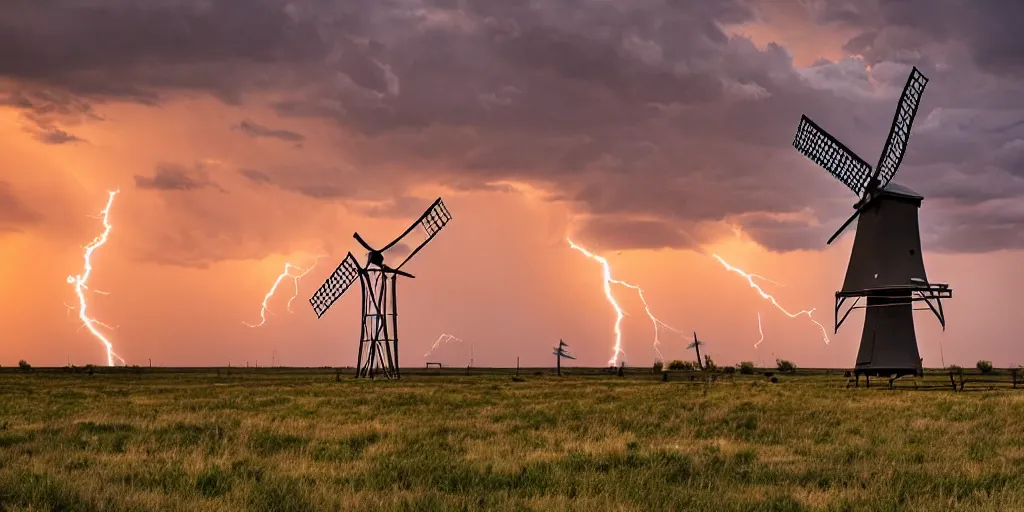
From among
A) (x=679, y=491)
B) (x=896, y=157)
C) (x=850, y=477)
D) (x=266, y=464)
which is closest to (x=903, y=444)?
(x=850, y=477)

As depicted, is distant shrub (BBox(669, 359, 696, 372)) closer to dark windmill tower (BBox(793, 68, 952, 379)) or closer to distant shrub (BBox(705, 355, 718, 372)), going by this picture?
distant shrub (BBox(705, 355, 718, 372))

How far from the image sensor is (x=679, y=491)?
1341cm

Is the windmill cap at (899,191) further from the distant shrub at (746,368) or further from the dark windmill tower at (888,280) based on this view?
the distant shrub at (746,368)

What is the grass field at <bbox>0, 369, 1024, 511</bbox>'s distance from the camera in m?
12.6

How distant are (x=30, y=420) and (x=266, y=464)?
16839 millimetres

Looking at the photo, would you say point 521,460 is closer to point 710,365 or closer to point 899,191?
point 899,191

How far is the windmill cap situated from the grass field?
36212 millimetres

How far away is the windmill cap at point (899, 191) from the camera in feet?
212

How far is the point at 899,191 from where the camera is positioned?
213ft

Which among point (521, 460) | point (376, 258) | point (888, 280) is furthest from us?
point (376, 258)

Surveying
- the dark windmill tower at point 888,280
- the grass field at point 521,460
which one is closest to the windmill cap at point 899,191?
the dark windmill tower at point 888,280

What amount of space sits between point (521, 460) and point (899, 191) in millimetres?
56841

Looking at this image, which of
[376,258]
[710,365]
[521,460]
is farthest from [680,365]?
[521,460]

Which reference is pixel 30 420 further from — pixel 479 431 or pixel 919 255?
pixel 919 255
